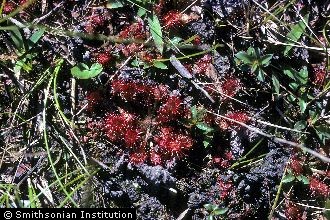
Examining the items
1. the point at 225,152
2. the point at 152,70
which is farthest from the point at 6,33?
the point at 225,152

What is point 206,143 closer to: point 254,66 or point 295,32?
point 254,66

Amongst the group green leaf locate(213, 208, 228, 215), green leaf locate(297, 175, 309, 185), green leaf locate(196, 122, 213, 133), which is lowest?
green leaf locate(213, 208, 228, 215)

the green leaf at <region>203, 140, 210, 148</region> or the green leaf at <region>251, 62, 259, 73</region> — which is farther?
the green leaf at <region>203, 140, 210, 148</region>

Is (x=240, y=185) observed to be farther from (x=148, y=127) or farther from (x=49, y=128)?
(x=49, y=128)

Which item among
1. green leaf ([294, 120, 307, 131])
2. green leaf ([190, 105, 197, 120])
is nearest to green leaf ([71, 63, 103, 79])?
green leaf ([190, 105, 197, 120])

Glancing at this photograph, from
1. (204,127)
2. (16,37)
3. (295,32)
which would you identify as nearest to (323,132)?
(295,32)

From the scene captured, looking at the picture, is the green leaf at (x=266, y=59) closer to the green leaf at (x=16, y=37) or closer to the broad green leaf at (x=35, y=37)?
the broad green leaf at (x=35, y=37)

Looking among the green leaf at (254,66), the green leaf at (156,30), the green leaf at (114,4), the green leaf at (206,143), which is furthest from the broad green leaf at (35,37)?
the green leaf at (254,66)

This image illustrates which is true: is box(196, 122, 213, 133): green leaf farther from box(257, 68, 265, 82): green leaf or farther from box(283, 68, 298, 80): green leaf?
box(283, 68, 298, 80): green leaf
